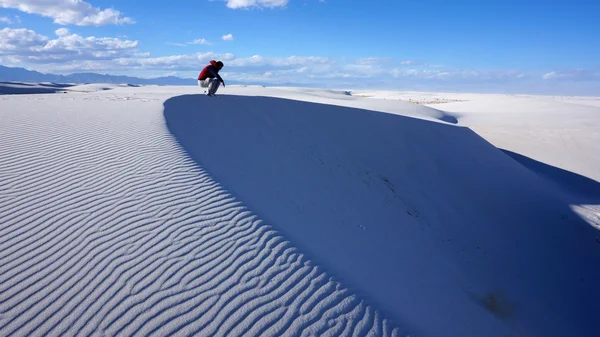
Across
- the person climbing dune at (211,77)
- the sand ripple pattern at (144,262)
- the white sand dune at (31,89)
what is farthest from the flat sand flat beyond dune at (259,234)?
the white sand dune at (31,89)

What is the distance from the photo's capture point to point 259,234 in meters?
3.90

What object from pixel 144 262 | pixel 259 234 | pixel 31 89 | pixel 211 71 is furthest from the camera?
pixel 31 89

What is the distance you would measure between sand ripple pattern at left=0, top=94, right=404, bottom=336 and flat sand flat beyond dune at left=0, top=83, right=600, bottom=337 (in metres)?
0.02

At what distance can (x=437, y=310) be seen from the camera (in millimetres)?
4152

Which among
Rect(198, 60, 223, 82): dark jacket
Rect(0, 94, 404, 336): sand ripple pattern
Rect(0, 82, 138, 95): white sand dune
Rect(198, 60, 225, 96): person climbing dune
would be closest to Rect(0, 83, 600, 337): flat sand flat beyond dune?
Rect(0, 94, 404, 336): sand ripple pattern

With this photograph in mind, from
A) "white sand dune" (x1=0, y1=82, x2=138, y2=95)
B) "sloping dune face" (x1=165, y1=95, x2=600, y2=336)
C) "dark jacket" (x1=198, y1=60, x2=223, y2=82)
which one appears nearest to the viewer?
"sloping dune face" (x1=165, y1=95, x2=600, y2=336)

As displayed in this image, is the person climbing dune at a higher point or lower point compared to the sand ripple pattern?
higher

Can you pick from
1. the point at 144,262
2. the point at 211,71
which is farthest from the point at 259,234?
the point at 211,71

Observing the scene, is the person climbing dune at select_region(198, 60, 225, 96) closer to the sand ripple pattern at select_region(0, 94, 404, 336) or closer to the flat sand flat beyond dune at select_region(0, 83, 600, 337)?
the flat sand flat beyond dune at select_region(0, 83, 600, 337)

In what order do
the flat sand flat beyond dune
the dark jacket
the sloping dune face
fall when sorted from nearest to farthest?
1. the flat sand flat beyond dune
2. the sloping dune face
3. the dark jacket

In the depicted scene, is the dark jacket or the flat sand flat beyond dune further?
the dark jacket

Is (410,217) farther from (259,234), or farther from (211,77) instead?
(211,77)

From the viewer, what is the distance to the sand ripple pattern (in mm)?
2588

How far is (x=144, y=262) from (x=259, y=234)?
1.24 meters
